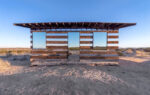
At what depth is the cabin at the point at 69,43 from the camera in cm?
612

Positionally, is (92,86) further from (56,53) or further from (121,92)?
(56,53)

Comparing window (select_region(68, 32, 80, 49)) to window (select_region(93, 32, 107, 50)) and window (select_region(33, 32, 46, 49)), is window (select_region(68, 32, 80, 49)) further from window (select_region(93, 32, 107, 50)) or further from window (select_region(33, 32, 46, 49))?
window (select_region(33, 32, 46, 49))

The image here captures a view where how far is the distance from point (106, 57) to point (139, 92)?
363 cm

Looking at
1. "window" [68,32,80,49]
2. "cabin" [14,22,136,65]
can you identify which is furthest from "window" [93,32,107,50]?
"window" [68,32,80,49]

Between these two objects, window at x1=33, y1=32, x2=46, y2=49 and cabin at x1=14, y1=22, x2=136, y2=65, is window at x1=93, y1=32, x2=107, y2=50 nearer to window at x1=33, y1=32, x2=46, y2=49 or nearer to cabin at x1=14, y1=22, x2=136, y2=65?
cabin at x1=14, y1=22, x2=136, y2=65

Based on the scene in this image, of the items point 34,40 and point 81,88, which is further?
point 34,40

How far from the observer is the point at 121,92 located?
254 centimetres

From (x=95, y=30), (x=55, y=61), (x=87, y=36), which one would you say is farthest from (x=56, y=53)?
(x=95, y=30)

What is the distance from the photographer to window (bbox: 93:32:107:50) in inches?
245

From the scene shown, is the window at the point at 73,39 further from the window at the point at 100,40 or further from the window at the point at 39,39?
the window at the point at 39,39

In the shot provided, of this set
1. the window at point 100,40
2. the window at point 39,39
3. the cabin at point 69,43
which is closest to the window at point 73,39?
the cabin at point 69,43

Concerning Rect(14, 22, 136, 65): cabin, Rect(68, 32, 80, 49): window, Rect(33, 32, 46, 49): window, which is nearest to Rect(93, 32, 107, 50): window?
Rect(14, 22, 136, 65): cabin

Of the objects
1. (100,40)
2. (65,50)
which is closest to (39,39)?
(65,50)

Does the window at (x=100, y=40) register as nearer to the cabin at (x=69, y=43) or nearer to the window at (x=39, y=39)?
the cabin at (x=69, y=43)
